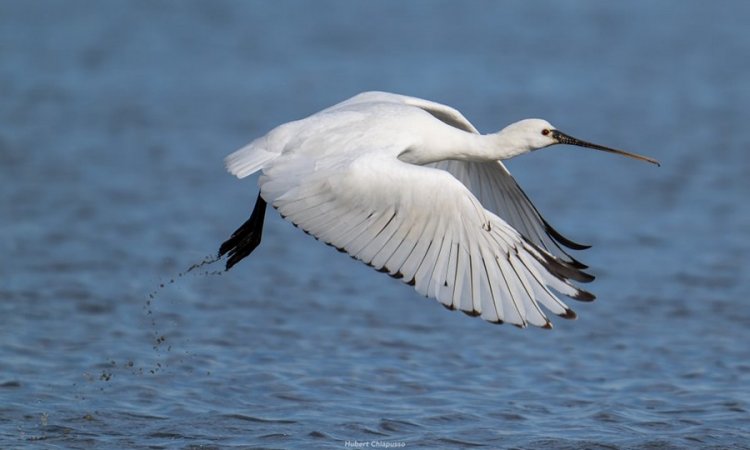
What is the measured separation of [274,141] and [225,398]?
1893 millimetres

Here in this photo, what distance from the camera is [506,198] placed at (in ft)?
32.1

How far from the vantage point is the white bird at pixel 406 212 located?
7.68 m

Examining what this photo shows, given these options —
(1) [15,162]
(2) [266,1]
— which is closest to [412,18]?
(2) [266,1]

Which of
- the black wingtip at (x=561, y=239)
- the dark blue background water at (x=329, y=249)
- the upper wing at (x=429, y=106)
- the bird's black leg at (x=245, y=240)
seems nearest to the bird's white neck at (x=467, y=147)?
the upper wing at (x=429, y=106)

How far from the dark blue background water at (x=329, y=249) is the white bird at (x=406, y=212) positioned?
4.83 ft

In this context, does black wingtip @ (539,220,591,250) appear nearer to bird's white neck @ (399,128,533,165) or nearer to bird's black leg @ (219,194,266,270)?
bird's white neck @ (399,128,533,165)

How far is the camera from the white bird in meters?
7.68

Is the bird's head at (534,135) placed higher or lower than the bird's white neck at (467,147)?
higher

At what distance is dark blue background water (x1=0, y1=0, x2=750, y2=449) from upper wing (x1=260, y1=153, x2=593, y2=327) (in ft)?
4.81

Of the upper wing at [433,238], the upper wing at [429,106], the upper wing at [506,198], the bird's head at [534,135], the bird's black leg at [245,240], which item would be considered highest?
the upper wing at [429,106]

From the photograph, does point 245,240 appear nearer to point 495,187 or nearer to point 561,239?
point 495,187

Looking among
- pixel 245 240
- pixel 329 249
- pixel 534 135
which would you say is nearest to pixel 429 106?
pixel 534 135

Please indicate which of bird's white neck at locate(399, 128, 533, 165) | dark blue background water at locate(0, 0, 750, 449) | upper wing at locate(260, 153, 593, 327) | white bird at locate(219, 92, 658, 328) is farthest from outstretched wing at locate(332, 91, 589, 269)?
upper wing at locate(260, 153, 593, 327)

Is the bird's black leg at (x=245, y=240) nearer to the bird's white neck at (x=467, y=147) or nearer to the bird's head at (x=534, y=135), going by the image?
the bird's white neck at (x=467, y=147)
